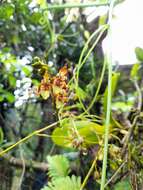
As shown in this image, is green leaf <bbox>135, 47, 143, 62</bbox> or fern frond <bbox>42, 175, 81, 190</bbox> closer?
fern frond <bbox>42, 175, 81, 190</bbox>

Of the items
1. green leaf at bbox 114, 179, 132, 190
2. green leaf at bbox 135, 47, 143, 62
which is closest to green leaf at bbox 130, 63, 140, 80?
green leaf at bbox 135, 47, 143, 62

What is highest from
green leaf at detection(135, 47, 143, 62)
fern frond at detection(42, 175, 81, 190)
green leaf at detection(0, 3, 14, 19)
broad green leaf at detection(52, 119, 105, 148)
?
green leaf at detection(0, 3, 14, 19)

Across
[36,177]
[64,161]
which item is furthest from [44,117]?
[64,161]

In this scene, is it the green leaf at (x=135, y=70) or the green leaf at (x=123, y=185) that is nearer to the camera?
the green leaf at (x=123, y=185)

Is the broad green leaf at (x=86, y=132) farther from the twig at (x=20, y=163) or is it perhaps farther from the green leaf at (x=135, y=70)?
the green leaf at (x=135, y=70)

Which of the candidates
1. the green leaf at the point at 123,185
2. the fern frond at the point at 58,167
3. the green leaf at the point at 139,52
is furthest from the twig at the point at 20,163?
the green leaf at the point at 139,52

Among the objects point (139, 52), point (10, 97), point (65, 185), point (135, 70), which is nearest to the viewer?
point (65, 185)

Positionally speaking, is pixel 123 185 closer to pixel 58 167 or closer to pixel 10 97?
pixel 58 167

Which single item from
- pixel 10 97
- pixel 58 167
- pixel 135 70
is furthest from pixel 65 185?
pixel 135 70

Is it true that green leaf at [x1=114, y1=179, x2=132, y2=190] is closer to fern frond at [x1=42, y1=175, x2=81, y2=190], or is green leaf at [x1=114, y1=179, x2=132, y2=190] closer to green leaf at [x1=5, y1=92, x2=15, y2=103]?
fern frond at [x1=42, y1=175, x2=81, y2=190]

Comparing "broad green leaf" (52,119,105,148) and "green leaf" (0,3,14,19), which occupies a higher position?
"green leaf" (0,3,14,19)

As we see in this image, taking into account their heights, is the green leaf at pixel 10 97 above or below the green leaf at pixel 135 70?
below
